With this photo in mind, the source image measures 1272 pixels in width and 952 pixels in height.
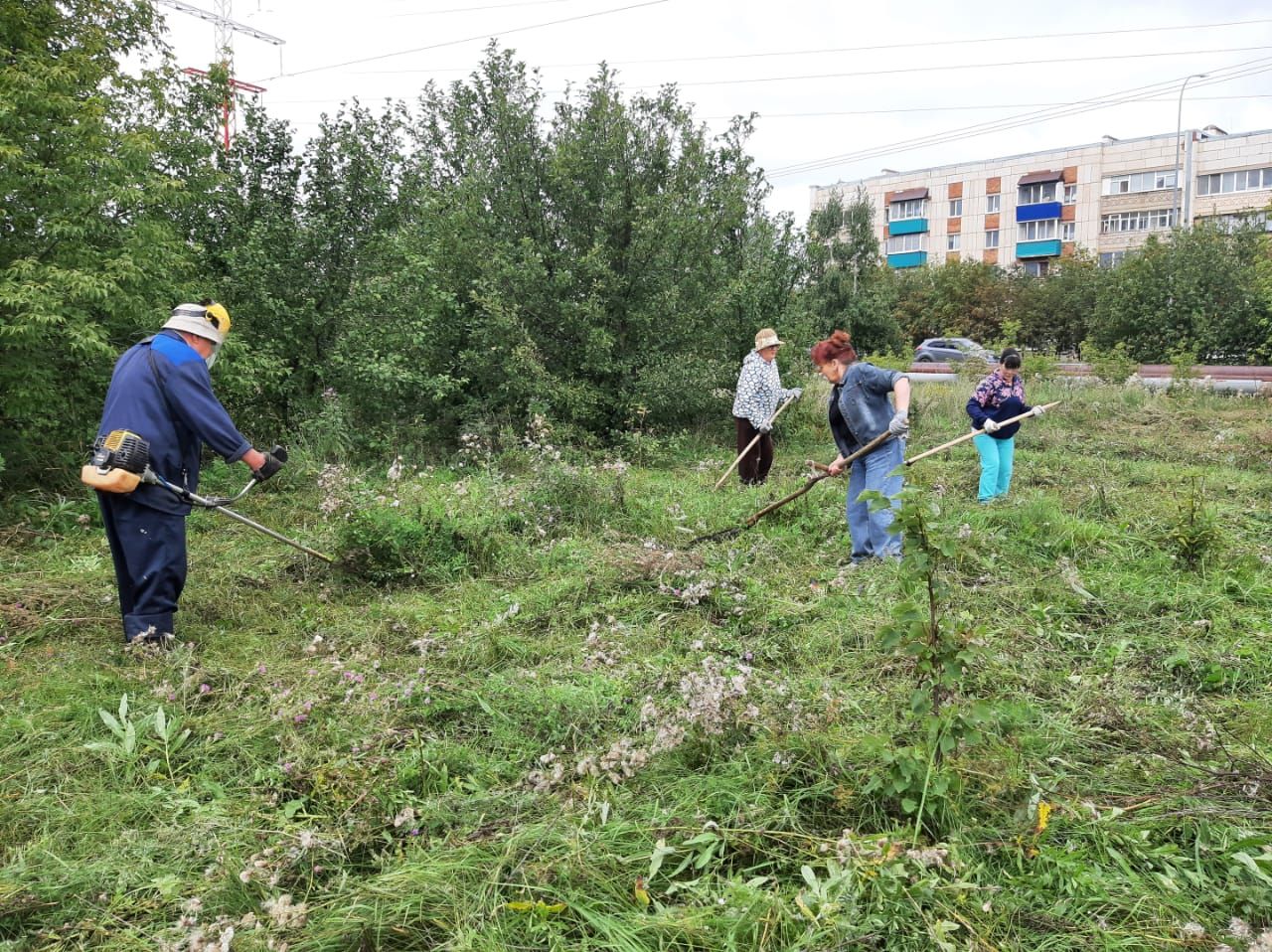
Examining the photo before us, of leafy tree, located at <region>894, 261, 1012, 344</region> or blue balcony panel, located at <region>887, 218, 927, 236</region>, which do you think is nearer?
leafy tree, located at <region>894, 261, 1012, 344</region>

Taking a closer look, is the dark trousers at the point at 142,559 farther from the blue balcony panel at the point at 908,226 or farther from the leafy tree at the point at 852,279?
the blue balcony panel at the point at 908,226

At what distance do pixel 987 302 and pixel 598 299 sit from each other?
91.2ft

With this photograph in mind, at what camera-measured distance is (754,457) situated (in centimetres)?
789

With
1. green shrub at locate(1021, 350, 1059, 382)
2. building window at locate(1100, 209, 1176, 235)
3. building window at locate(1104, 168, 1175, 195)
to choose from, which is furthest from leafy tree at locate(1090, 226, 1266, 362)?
building window at locate(1104, 168, 1175, 195)

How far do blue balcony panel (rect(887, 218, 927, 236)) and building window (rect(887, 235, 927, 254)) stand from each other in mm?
320

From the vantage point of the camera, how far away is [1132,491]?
6898 millimetres

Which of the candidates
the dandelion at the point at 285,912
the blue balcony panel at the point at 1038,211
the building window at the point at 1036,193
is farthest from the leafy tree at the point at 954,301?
the dandelion at the point at 285,912

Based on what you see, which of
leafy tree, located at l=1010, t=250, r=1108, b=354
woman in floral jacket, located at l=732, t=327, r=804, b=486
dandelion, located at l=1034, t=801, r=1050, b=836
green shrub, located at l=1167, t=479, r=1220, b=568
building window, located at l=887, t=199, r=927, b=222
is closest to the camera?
dandelion, located at l=1034, t=801, r=1050, b=836

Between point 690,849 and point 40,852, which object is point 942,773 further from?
point 40,852

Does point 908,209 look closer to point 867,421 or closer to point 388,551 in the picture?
point 867,421

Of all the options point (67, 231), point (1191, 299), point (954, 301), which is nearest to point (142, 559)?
point (67, 231)

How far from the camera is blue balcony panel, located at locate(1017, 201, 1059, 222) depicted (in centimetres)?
4838

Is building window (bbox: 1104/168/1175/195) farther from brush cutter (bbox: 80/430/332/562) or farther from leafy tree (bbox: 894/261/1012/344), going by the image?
brush cutter (bbox: 80/430/332/562)

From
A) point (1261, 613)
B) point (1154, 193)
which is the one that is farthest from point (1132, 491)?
point (1154, 193)
